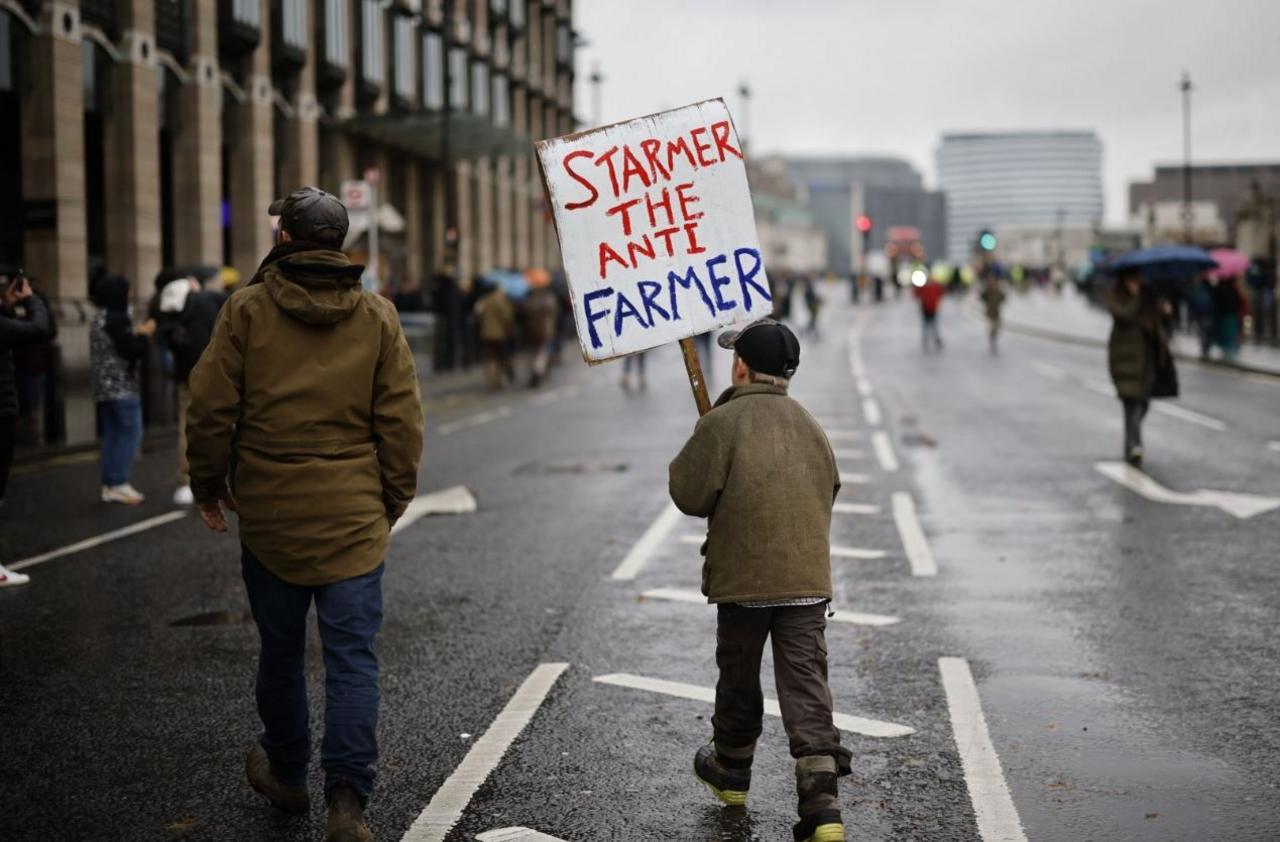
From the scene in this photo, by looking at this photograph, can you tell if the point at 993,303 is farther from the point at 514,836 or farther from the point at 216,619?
the point at 514,836

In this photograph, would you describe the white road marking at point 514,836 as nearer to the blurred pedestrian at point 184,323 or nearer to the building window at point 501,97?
the blurred pedestrian at point 184,323

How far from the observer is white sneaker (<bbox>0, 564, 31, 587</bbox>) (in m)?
9.02

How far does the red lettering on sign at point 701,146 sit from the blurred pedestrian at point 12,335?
17.6ft

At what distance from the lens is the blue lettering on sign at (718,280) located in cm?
537

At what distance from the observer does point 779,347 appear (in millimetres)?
4840

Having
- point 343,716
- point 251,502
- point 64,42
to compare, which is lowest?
point 343,716

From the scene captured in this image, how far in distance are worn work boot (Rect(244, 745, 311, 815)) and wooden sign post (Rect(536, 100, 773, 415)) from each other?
1715 mm

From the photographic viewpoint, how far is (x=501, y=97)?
57.2 m

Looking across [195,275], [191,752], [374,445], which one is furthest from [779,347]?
[195,275]

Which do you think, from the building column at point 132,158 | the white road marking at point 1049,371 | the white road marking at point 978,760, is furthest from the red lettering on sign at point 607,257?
the building column at point 132,158

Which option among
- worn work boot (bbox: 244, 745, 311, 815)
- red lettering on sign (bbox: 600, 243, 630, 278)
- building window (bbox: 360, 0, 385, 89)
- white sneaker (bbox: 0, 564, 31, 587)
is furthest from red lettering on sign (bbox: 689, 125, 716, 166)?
building window (bbox: 360, 0, 385, 89)

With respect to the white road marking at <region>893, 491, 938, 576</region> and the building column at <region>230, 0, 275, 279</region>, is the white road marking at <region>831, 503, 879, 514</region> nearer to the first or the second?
the white road marking at <region>893, 491, 938, 576</region>

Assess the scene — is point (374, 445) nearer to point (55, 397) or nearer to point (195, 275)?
point (195, 275)

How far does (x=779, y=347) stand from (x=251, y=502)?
5.46 feet
